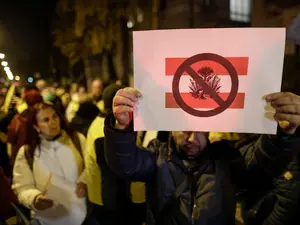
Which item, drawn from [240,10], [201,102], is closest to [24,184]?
[201,102]

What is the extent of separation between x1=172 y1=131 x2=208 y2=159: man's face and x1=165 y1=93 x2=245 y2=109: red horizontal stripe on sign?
279 mm

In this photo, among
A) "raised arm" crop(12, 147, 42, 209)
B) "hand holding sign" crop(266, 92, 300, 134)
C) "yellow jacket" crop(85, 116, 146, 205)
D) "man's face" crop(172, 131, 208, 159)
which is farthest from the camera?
"yellow jacket" crop(85, 116, 146, 205)

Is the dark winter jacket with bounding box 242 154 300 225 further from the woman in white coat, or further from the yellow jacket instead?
the woman in white coat

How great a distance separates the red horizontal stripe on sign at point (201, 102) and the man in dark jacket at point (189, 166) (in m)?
0.15

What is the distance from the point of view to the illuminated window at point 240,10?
871 centimetres

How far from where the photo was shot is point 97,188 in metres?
2.65

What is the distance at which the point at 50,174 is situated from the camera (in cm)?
249

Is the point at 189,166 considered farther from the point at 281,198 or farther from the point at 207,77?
the point at 281,198

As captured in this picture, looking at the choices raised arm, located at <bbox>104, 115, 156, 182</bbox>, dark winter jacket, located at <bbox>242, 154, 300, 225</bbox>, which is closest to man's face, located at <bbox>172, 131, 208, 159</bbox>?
raised arm, located at <bbox>104, 115, 156, 182</bbox>

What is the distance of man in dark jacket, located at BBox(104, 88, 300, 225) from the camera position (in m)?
1.58

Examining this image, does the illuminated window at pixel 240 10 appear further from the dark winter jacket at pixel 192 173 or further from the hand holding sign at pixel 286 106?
the hand holding sign at pixel 286 106

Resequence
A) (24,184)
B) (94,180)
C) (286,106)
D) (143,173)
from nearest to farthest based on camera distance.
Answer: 1. (286,106)
2. (143,173)
3. (24,184)
4. (94,180)

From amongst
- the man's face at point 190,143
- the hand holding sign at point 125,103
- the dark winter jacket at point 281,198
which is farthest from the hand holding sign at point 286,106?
the dark winter jacket at point 281,198

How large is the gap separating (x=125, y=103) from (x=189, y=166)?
19.3 inches
